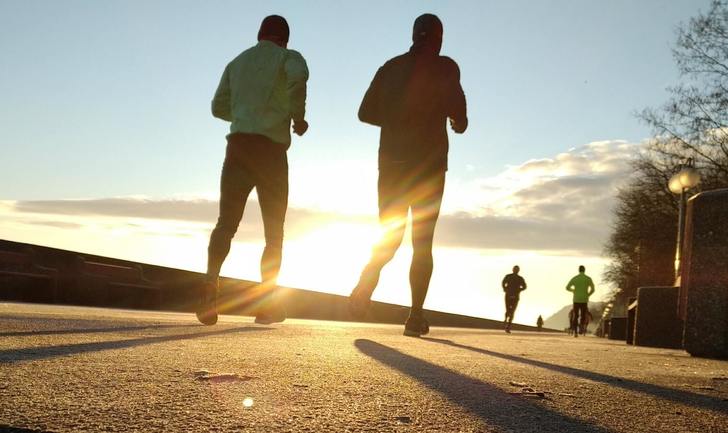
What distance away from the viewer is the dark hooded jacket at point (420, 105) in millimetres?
6914

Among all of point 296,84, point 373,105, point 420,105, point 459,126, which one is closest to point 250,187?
point 296,84

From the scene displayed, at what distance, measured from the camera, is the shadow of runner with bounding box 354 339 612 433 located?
2.56 m

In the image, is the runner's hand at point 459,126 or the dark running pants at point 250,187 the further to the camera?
the dark running pants at point 250,187

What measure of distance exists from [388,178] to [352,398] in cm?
423

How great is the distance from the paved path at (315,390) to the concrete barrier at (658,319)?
782 cm

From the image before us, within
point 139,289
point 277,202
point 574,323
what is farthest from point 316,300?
point 277,202

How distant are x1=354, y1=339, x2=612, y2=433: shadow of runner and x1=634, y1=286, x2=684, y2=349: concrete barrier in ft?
30.1

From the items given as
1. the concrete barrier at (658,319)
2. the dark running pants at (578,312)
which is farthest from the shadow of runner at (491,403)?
the dark running pants at (578,312)

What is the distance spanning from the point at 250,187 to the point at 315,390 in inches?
176

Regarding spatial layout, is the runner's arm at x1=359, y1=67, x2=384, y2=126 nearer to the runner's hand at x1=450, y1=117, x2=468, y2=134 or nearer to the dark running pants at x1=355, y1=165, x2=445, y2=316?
the dark running pants at x1=355, y1=165, x2=445, y2=316

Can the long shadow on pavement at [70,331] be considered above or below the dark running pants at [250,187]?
below

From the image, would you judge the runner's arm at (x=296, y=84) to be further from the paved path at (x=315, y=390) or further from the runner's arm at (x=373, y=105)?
the paved path at (x=315, y=390)

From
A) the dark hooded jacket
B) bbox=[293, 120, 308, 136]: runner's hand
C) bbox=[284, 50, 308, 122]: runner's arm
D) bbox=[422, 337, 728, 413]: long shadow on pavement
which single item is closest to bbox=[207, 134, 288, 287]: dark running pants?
bbox=[293, 120, 308, 136]: runner's hand

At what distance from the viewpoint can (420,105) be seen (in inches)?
273
